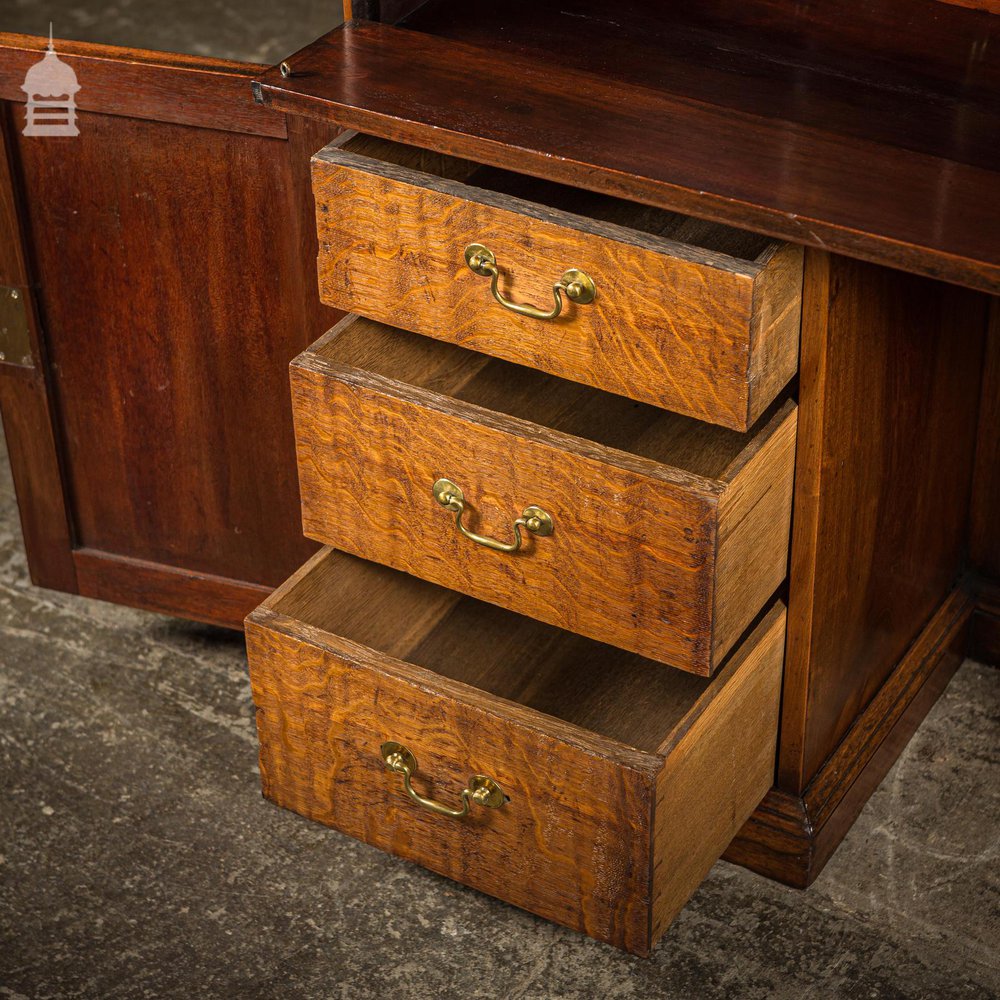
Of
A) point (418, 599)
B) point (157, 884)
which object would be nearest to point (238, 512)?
point (418, 599)

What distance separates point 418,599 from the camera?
1.80m

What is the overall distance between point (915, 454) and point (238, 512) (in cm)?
77

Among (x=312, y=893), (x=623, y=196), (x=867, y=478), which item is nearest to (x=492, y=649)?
(x=312, y=893)

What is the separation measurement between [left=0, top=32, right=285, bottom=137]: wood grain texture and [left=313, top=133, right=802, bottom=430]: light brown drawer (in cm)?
19

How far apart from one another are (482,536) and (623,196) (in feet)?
1.17

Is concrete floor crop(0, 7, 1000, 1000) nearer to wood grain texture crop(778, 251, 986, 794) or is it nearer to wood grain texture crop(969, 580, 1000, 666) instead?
wood grain texture crop(969, 580, 1000, 666)

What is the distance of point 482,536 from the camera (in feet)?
5.15

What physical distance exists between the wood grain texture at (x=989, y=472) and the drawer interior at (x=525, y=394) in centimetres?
42

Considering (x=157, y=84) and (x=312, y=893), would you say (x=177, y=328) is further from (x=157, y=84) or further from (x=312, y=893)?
(x=312, y=893)

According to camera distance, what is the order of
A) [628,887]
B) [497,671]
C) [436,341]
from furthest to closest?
[497,671]
[436,341]
[628,887]

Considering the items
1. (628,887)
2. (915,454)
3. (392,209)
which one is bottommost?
(628,887)

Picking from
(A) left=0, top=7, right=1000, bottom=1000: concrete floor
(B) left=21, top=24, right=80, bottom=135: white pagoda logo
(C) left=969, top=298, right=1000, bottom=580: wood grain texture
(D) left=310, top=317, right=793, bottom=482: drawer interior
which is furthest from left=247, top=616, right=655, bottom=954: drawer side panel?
(C) left=969, top=298, right=1000, bottom=580: wood grain texture

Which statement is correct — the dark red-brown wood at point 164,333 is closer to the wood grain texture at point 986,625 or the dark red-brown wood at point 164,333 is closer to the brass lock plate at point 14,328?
the brass lock plate at point 14,328

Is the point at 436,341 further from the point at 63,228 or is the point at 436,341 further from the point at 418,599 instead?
the point at 63,228
